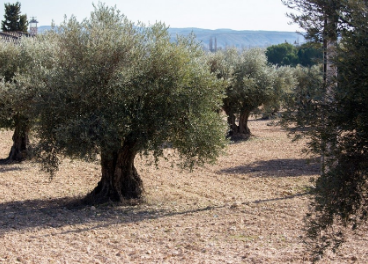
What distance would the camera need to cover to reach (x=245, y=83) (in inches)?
875

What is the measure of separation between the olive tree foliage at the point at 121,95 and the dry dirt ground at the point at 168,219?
1.30 metres

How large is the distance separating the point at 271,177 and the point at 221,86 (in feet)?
15.5

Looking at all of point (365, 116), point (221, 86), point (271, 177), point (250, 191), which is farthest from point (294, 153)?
point (365, 116)

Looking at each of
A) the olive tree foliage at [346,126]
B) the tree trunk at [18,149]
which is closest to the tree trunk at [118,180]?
the olive tree foliage at [346,126]

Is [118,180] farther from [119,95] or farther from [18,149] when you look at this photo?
[18,149]

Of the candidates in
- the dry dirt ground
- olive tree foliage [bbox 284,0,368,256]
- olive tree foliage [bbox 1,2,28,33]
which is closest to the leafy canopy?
the dry dirt ground

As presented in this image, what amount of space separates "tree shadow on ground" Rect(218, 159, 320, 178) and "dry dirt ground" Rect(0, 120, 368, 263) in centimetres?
3

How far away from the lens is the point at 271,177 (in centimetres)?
1382

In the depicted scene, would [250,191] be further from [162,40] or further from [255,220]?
[162,40]

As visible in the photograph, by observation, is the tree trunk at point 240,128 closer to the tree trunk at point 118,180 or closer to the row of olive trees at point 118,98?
the row of olive trees at point 118,98

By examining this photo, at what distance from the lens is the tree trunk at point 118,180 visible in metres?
10.3

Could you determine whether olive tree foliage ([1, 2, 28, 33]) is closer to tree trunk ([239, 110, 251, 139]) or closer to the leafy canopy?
tree trunk ([239, 110, 251, 139])

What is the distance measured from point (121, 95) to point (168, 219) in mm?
2671

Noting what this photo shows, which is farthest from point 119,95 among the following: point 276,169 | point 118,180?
point 276,169
